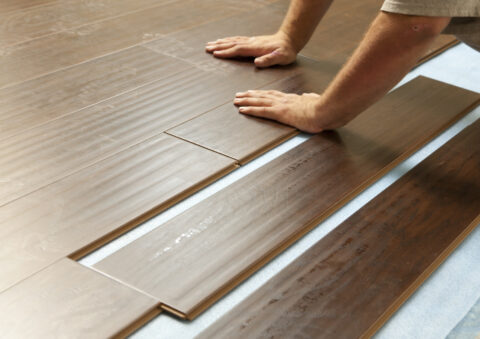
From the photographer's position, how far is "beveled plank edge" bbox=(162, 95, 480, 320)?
4.86ft

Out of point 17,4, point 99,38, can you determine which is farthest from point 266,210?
point 17,4

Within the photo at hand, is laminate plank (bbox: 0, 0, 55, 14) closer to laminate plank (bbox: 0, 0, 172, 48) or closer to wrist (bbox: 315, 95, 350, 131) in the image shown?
laminate plank (bbox: 0, 0, 172, 48)

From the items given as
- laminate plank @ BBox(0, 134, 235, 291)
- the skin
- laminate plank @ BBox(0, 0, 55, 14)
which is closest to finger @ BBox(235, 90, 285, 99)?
the skin

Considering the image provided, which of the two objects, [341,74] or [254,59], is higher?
[341,74]

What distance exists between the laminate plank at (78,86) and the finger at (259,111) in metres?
0.45

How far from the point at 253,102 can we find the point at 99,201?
0.78 m

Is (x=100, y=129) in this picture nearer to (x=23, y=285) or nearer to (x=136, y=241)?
(x=136, y=241)

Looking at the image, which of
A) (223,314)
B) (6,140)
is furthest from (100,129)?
(223,314)

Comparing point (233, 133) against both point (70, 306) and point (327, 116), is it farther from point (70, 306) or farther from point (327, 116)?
point (70, 306)

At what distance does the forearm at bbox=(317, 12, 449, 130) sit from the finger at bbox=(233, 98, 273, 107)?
9.7 inches

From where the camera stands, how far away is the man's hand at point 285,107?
2232mm

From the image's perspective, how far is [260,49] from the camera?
9.16ft

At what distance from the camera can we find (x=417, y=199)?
1944 mm

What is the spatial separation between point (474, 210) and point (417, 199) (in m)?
0.17
